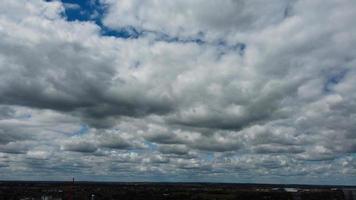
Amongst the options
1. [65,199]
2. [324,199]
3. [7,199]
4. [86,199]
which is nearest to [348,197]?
[324,199]

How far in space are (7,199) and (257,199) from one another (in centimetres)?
12263

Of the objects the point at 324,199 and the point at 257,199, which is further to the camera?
the point at 257,199

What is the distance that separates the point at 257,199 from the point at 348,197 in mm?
156387

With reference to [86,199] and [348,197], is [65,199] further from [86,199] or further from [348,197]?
[348,197]

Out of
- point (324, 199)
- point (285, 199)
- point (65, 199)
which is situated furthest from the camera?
point (65, 199)

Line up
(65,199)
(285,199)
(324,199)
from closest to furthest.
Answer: (324,199), (285,199), (65,199)

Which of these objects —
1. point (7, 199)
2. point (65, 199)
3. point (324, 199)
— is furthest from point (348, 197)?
point (7, 199)

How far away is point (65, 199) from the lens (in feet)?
624

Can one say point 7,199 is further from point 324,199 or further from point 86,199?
point 324,199

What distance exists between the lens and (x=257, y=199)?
7810 inches

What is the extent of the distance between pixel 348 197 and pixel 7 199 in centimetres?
18504

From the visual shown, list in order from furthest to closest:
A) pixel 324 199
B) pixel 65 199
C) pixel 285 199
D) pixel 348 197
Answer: pixel 65 199 → pixel 285 199 → pixel 324 199 → pixel 348 197

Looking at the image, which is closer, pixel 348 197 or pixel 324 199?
pixel 348 197

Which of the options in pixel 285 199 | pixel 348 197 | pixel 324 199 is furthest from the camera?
pixel 285 199
